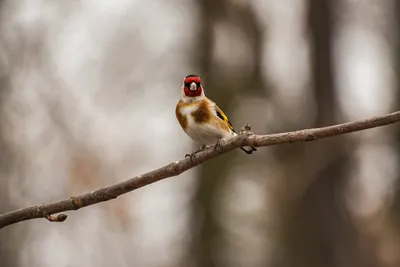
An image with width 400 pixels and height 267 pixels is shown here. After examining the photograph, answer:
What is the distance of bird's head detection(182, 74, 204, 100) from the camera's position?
16.5ft

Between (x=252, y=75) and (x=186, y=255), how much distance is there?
127 inches

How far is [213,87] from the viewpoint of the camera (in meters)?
12.2

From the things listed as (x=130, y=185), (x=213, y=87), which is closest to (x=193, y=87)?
(x=130, y=185)

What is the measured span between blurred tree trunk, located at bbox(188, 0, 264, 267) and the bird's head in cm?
658

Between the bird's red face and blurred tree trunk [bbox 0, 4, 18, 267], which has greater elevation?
the bird's red face

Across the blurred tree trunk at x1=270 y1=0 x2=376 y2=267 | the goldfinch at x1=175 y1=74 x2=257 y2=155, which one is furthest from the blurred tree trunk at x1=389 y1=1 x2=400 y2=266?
the goldfinch at x1=175 y1=74 x2=257 y2=155

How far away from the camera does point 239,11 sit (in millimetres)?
12766

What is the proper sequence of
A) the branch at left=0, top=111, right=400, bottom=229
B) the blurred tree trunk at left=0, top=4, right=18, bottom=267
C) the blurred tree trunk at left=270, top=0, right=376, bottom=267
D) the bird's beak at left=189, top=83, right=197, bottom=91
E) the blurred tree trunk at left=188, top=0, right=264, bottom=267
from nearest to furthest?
the branch at left=0, top=111, right=400, bottom=229 → the bird's beak at left=189, top=83, right=197, bottom=91 → the blurred tree trunk at left=0, top=4, right=18, bottom=267 → the blurred tree trunk at left=270, top=0, right=376, bottom=267 → the blurred tree trunk at left=188, top=0, right=264, bottom=267

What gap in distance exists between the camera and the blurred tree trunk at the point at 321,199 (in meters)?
11.3

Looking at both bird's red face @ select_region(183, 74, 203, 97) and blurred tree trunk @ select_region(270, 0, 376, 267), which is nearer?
bird's red face @ select_region(183, 74, 203, 97)

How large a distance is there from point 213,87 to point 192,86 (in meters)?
7.20

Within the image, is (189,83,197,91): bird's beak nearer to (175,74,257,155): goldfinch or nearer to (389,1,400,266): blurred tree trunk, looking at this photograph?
(175,74,257,155): goldfinch

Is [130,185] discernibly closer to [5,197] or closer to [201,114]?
[201,114]

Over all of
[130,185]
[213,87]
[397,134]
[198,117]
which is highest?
[213,87]
